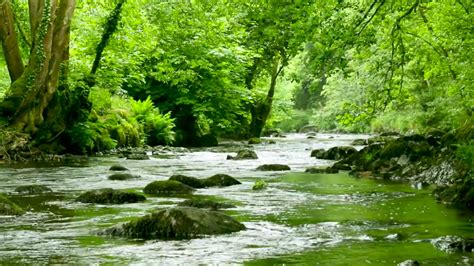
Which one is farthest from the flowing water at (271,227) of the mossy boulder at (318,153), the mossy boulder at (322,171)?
the mossy boulder at (318,153)

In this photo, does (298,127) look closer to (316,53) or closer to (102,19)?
(102,19)

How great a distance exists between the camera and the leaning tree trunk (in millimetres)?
20250

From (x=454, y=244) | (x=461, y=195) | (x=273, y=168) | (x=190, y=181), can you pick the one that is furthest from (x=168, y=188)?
(x=454, y=244)

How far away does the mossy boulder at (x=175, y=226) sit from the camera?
7152 millimetres

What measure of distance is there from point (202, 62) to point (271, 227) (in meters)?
24.5

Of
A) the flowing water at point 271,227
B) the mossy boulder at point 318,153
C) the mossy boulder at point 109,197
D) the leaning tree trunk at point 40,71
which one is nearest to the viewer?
the flowing water at point 271,227

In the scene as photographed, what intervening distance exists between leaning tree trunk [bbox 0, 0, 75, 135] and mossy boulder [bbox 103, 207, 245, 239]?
13.9 metres

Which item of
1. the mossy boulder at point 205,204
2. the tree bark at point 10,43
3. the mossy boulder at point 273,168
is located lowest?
the mossy boulder at point 205,204

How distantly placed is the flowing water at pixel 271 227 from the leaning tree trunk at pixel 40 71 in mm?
6710

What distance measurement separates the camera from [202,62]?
3170 centimetres

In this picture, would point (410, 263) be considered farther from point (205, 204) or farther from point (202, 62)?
point (202, 62)

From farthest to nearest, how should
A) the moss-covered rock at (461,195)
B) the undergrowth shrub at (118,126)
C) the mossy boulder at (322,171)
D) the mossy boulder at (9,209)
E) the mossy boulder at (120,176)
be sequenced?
the undergrowth shrub at (118,126) → the mossy boulder at (322,171) → the mossy boulder at (120,176) → the moss-covered rock at (461,195) → the mossy boulder at (9,209)

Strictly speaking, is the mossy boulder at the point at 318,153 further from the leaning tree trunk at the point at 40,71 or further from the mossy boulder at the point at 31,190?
the mossy boulder at the point at 31,190

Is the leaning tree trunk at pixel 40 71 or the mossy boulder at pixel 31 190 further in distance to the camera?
→ the leaning tree trunk at pixel 40 71
